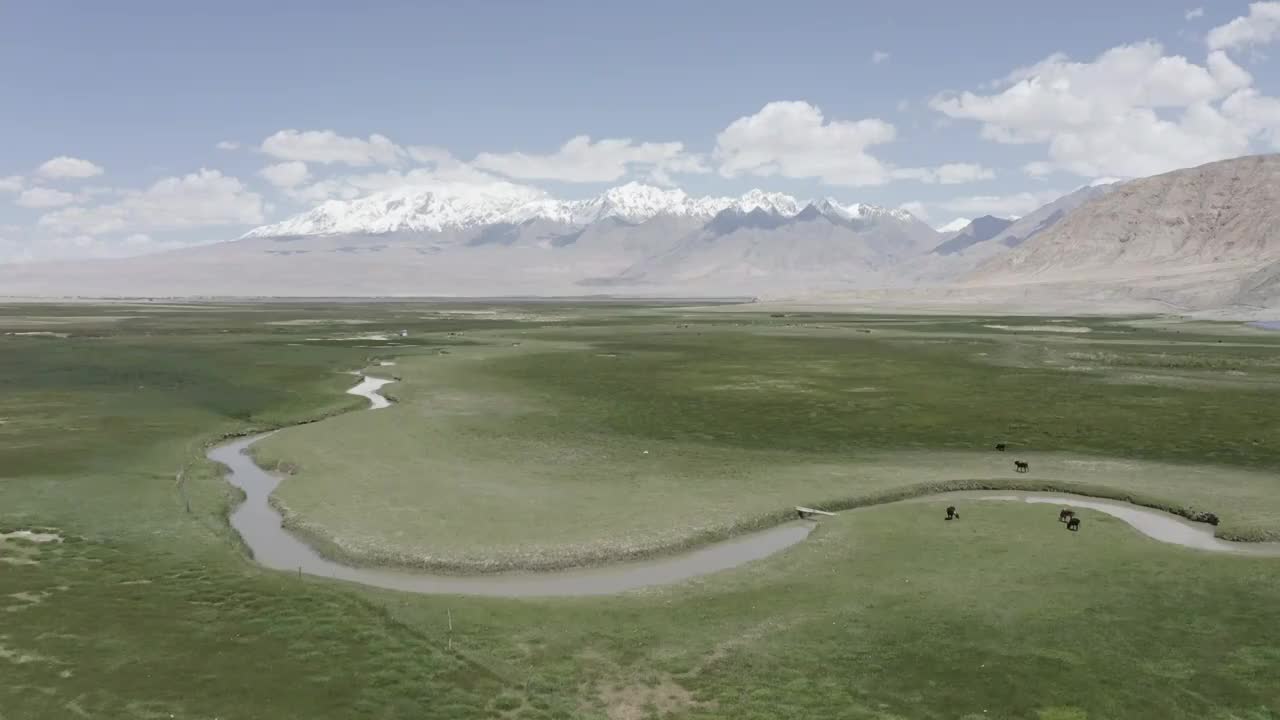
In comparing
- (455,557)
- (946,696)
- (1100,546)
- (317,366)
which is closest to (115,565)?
(455,557)

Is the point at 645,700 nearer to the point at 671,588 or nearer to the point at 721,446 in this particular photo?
the point at 671,588

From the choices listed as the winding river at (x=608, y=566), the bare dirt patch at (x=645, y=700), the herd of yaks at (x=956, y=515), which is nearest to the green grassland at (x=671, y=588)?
the bare dirt patch at (x=645, y=700)

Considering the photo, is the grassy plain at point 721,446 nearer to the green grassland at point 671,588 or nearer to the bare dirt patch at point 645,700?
the green grassland at point 671,588

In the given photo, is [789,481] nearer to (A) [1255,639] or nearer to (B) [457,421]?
(A) [1255,639]

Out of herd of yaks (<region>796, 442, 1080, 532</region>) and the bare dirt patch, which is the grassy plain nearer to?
herd of yaks (<region>796, 442, 1080, 532</region>)

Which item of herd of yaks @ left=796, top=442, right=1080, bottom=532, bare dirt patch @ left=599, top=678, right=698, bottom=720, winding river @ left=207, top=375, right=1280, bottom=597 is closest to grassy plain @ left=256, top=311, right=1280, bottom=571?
winding river @ left=207, top=375, right=1280, bottom=597
